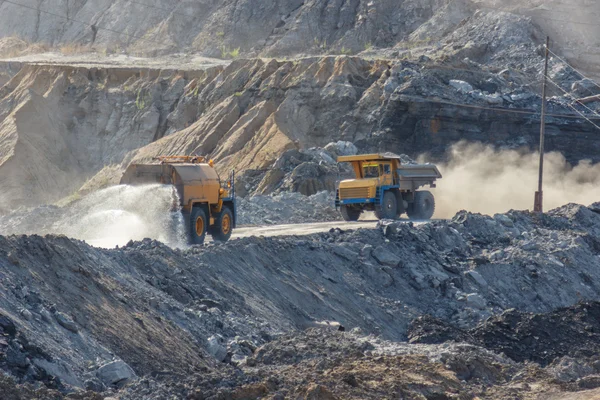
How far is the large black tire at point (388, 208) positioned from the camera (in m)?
32.3

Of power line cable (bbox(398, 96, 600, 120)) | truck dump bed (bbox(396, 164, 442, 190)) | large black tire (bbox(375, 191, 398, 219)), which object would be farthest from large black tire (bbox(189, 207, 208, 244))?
power line cable (bbox(398, 96, 600, 120))

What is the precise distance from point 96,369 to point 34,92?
43.7 metres

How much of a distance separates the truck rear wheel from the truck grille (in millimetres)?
9270

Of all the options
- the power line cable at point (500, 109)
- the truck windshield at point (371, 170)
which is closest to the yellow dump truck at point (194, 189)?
the truck windshield at point (371, 170)

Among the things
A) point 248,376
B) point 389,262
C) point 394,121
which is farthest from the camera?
point 394,121

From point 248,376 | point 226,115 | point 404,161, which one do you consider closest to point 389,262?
point 248,376

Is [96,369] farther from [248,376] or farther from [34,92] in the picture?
[34,92]

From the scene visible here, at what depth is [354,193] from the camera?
107ft

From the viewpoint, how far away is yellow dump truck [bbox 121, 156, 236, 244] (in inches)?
915

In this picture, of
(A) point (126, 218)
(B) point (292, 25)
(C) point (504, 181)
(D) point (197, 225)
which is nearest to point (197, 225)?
(D) point (197, 225)

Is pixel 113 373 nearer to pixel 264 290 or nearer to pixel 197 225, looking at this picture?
pixel 264 290

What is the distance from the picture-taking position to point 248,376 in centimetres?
1359

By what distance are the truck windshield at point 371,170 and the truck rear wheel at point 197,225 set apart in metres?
9.93

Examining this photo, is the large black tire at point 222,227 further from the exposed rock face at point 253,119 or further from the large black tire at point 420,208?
the exposed rock face at point 253,119
